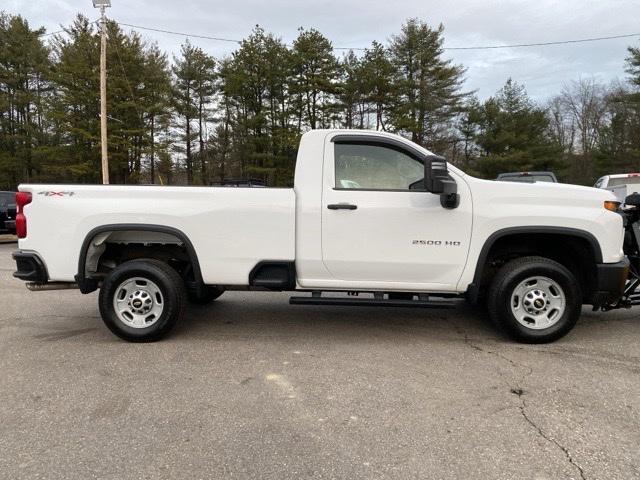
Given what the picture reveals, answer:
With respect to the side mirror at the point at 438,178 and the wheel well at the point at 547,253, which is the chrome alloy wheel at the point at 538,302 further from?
the side mirror at the point at 438,178

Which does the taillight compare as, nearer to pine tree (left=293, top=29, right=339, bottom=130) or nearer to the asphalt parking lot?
the asphalt parking lot

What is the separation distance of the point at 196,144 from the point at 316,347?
127 ft

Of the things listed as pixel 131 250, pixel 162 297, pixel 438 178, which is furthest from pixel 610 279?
pixel 131 250

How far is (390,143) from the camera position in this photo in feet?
15.7

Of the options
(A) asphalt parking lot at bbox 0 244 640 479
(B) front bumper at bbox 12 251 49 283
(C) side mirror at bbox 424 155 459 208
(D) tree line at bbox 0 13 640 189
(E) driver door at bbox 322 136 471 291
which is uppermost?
(D) tree line at bbox 0 13 640 189

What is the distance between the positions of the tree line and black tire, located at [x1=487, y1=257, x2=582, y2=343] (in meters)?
29.5

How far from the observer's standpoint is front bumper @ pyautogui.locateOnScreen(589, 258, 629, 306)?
180 inches

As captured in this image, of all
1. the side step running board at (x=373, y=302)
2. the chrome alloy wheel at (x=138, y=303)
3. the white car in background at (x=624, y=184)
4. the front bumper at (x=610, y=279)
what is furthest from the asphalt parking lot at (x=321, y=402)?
the white car in background at (x=624, y=184)

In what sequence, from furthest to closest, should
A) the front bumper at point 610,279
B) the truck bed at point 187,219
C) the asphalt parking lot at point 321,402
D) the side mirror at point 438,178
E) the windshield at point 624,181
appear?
1. the windshield at point 624,181
2. the truck bed at point 187,219
3. the front bumper at point 610,279
4. the side mirror at point 438,178
5. the asphalt parking lot at point 321,402

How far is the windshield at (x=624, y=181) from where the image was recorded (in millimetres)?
13438

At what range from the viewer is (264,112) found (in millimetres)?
37094

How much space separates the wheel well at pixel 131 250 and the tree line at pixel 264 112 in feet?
93.5

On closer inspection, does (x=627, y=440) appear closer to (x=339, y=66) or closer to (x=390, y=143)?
(x=390, y=143)

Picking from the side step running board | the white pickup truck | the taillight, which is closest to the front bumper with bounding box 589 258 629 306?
the white pickup truck
